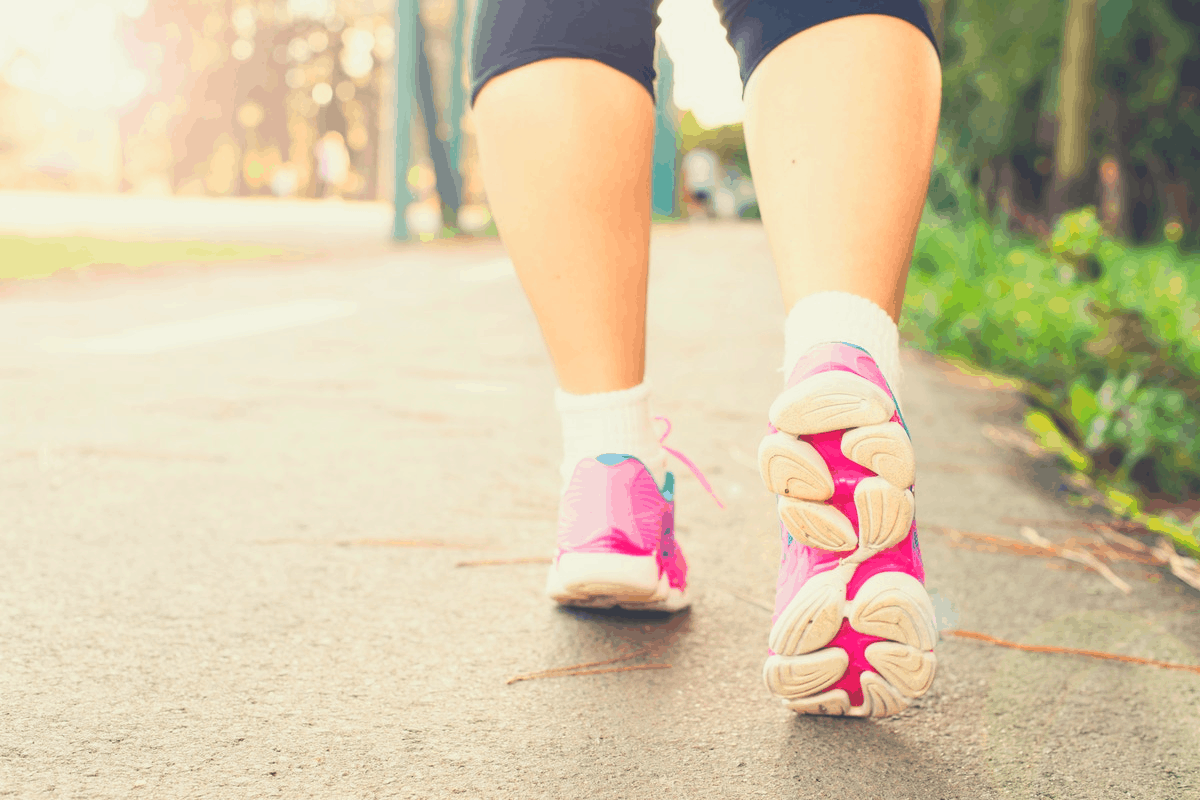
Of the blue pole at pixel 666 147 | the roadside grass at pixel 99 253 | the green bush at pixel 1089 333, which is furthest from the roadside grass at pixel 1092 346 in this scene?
the blue pole at pixel 666 147

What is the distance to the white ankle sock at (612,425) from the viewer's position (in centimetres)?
111

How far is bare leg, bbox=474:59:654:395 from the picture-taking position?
42.5 inches

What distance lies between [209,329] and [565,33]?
224cm

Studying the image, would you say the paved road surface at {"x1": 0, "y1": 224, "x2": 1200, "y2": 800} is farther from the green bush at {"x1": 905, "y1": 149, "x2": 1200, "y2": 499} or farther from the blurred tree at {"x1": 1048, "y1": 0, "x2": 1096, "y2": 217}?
the blurred tree at {"x1": 1048, "y1": 0, "x2": 1096, "y2": 217}

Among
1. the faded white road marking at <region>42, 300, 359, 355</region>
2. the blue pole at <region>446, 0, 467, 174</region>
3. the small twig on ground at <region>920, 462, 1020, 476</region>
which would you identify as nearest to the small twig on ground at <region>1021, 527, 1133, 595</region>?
the small twig on ground at <region>920, 462, 1020, 476</region>

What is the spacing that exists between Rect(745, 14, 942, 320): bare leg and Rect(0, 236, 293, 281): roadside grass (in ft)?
11.6

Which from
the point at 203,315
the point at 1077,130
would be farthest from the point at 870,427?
the point at 1077,130

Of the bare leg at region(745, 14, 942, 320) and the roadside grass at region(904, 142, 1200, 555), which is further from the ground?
the bare leg at region(745, 14, 942, 320)

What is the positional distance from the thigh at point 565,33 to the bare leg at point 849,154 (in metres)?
0.15

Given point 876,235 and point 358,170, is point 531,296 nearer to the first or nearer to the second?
point 876,235

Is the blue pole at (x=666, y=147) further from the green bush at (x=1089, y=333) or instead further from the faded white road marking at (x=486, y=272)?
the green bush at (x=1089, y=333)

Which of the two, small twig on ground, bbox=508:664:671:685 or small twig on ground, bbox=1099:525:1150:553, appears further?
small twig on ground, bbox=1099:525:1150:553

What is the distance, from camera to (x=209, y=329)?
9.99 feet

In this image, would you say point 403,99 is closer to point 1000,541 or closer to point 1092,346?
point 1092,346
